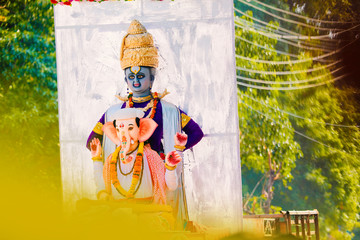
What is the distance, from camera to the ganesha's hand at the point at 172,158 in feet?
13.2

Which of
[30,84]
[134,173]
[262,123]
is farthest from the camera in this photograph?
[262,123]

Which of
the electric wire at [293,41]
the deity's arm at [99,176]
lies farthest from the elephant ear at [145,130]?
the electric wire at [293,41]

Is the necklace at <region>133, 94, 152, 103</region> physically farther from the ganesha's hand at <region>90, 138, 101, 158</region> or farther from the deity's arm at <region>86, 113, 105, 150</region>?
the ganesha's hand at <region>90, 138, 101, 158</region>

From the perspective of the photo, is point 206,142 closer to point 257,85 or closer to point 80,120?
point 80,120

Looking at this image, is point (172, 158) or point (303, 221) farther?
point (303, 221)

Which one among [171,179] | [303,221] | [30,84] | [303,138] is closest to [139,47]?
[171,179]

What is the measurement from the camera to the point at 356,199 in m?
10.4

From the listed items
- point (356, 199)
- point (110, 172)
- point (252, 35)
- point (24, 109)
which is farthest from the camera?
point (356, 199)

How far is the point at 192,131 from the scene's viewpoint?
4137mm

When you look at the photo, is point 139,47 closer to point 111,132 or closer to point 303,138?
point 111,132

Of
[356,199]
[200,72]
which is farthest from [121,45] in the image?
[356,199]

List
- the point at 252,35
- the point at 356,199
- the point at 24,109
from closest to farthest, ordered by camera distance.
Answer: the point at 24,109 < the point at 252,35 < the point at 356,199

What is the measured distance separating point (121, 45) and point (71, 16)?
0.49 meters

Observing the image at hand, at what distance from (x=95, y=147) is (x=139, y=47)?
90 centimetres
